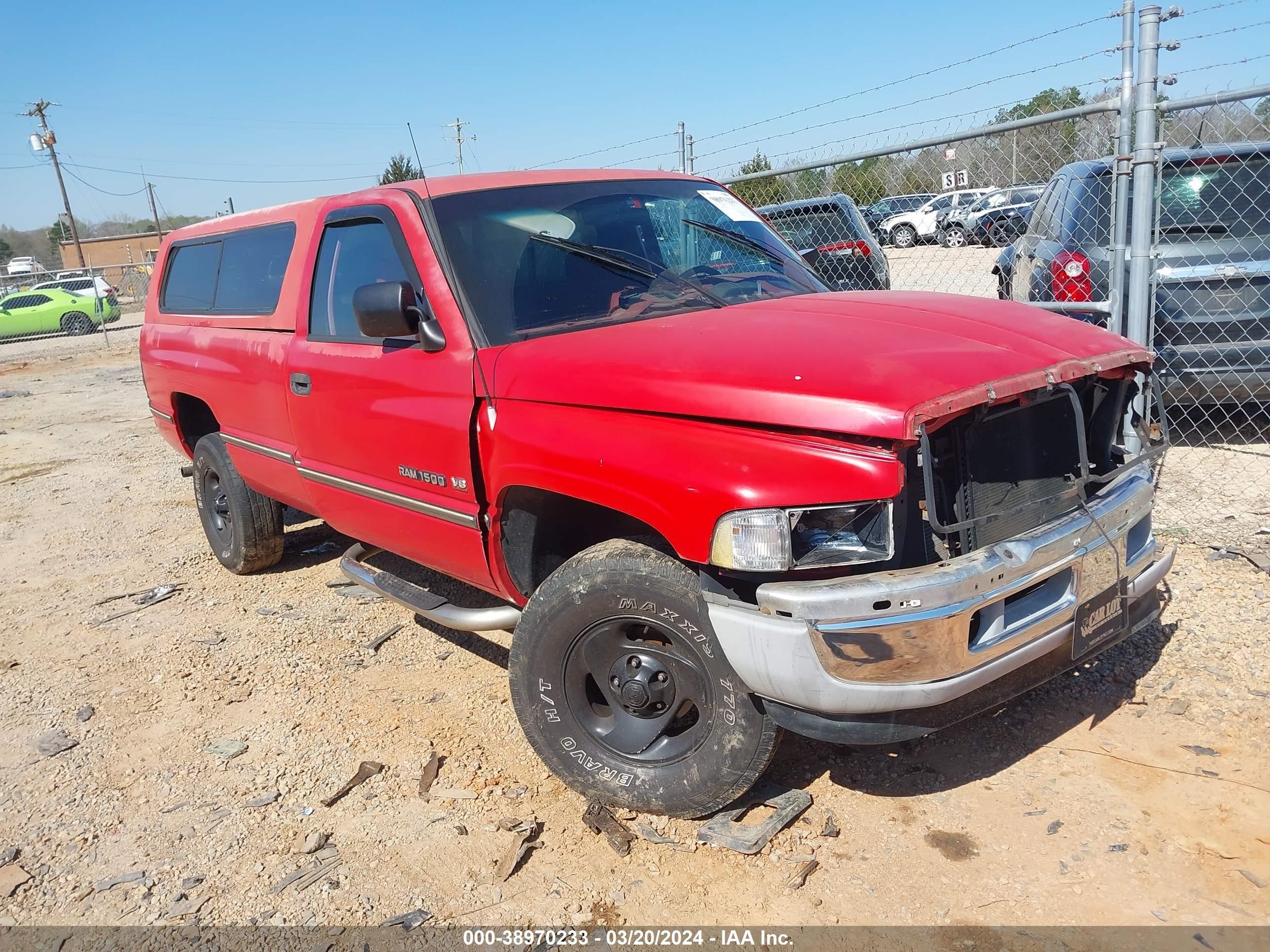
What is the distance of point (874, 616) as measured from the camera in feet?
7.67

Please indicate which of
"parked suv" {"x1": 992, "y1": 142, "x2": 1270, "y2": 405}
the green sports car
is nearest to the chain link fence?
the green sports car

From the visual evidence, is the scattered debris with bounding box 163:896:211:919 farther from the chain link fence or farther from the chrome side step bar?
the chain link fence

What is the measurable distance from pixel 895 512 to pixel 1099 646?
34.5 inches

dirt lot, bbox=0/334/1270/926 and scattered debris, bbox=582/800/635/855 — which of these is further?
scattered debris, bbox=582/800/635/855

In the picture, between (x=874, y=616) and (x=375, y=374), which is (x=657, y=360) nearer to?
(x=874, y=616)

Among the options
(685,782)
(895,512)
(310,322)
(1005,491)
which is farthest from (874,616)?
(310,322)

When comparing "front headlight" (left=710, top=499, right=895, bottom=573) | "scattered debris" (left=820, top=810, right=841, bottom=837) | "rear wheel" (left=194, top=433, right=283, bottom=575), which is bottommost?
"scattered debris" (left=820, top=810, right=841, bottom=837)

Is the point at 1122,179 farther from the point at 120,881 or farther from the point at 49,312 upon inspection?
the point at 49,312

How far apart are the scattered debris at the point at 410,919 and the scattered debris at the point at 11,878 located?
4.15 feet

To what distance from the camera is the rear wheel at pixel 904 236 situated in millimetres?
11943

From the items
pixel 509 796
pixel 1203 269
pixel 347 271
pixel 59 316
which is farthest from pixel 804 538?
pixel 59 316

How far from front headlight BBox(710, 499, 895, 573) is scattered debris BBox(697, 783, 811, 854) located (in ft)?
3.05

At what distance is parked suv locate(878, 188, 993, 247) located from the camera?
8070 millimetres

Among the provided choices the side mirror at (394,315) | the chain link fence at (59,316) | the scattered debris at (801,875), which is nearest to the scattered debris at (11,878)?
the side mirror at (394,315)
